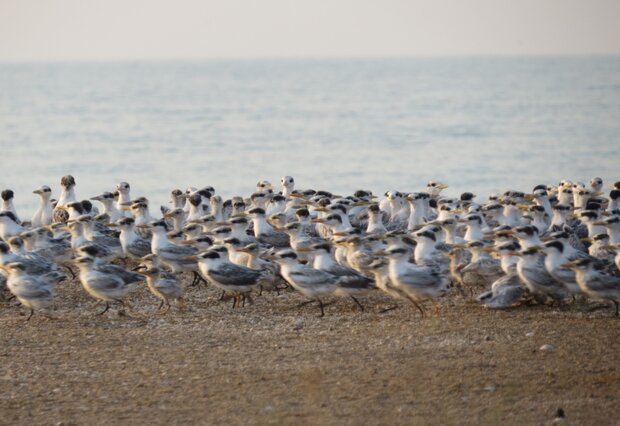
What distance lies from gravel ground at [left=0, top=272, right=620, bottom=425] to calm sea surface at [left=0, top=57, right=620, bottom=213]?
55.0 ft

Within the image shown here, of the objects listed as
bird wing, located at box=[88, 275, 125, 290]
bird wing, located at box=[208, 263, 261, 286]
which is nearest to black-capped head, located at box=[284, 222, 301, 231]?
bird wing, located at box=[208, 263, 261, 286]

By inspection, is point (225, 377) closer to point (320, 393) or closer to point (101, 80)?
point (320, 393)

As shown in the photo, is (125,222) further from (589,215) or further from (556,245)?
(589,215)

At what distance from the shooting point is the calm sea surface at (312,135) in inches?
1373

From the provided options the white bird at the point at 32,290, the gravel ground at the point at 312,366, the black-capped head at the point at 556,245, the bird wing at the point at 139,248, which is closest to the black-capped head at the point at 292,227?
the bird wing at the point at 139,248

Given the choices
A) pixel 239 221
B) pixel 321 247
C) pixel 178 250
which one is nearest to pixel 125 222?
→ pixel 178 250

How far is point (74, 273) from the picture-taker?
15.6 meters

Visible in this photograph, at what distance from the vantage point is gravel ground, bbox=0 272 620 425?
936 cm

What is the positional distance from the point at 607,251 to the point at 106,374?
6.07 metres

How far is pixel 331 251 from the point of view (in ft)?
48.0

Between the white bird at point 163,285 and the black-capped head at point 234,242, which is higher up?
the black-capped head at point 234,242

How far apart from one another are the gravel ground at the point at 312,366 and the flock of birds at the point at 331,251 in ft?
0.98

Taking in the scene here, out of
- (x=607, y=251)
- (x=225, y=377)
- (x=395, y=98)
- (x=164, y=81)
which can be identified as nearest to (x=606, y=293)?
(x=607, y=251)

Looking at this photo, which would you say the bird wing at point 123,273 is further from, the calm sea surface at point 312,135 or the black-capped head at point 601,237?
the calm sea surface at point 312,135
